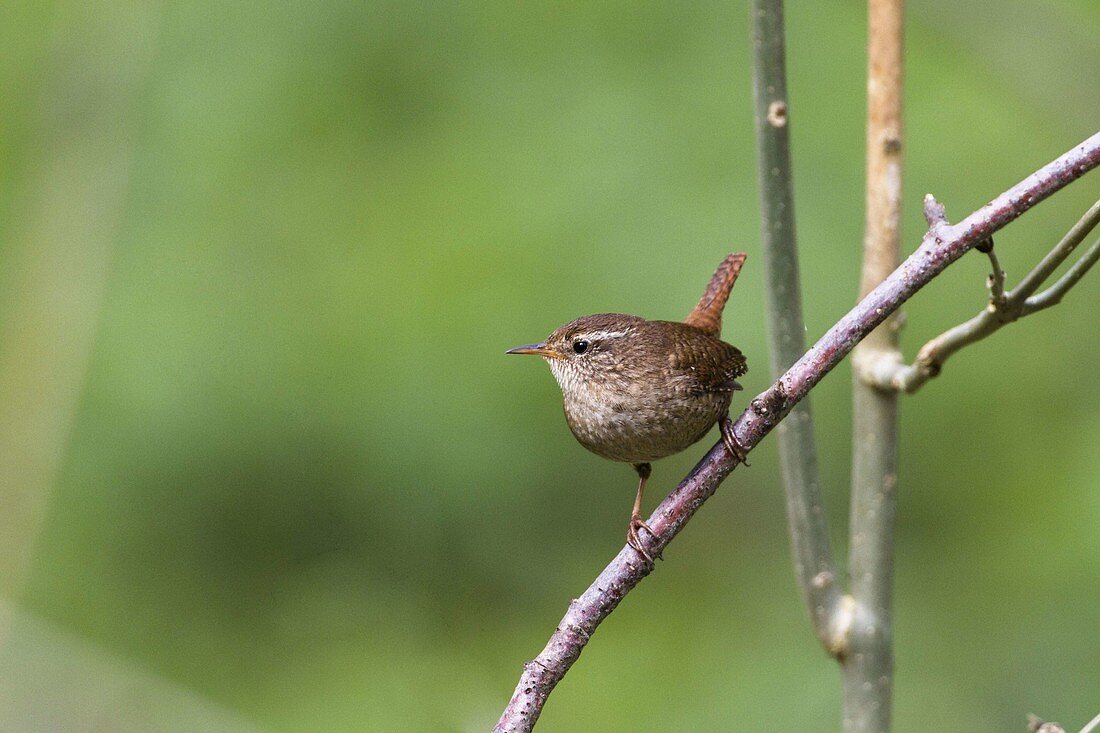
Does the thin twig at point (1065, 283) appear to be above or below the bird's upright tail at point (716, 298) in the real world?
below

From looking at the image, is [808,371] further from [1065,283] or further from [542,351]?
[542,351]

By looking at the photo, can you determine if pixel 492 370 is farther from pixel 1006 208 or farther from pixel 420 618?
pixel 1006 208

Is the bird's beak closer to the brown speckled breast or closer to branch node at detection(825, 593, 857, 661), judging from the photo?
the brown speckled breast

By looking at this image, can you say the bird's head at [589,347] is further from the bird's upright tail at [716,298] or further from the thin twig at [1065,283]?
the thin twig at [1065,283]

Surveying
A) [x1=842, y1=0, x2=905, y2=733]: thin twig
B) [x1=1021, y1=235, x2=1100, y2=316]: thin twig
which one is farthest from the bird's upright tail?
[x1=1021, y1=235, x2=1100, y2=316]: thin twig

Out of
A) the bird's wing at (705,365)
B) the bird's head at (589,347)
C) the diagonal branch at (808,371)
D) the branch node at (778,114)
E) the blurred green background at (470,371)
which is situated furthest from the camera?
the blurred green background at (470,371)

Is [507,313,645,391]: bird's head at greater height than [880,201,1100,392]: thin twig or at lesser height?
greater

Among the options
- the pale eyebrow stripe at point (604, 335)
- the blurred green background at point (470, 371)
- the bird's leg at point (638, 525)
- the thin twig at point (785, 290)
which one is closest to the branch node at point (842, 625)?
the thin twig at point (785, 290)
